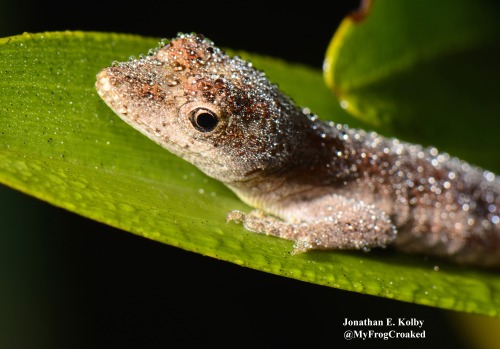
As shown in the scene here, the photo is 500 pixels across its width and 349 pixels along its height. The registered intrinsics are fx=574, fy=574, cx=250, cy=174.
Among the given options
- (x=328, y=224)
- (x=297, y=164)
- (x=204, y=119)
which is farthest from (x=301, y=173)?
(x=204, y=119)

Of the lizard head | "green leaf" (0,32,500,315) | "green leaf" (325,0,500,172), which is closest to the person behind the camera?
"green leaf" (0,32,500,315)

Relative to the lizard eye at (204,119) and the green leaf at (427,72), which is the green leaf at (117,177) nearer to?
the lizard eye at (204,119)

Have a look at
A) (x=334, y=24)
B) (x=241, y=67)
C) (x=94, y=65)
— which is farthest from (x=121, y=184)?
(x=334, y=24)

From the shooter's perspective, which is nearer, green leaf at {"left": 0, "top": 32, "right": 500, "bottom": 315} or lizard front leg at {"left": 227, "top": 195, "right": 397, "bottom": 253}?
green leaf at {"left": 0, "top": 32, "right": 500, "bottom": 315}

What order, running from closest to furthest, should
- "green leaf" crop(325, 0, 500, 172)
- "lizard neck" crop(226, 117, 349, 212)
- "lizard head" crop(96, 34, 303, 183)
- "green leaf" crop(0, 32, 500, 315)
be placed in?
"green leaf" crop(0, 32, 500, 315) < "lizard head" crop(96, 34, 303, 183) < "lizard neck" crop(226, 117, 349, 212) < "green leaf" crop(325, 0, 500, 172)

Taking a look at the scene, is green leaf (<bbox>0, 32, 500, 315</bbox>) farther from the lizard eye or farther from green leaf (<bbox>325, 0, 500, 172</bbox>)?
green leaf (<bbox>325, 0, 500, 172</bbox>)

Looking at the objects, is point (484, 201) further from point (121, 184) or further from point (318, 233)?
point (121, 184)

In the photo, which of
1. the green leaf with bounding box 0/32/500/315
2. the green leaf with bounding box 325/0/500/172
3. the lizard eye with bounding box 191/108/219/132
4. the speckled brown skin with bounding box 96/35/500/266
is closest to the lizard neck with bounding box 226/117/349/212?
the speckled brown skin with bounding box 96/35/500/266
